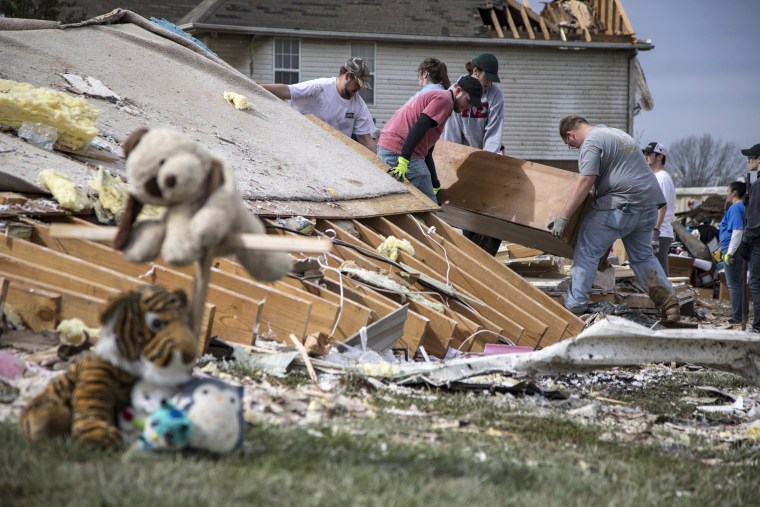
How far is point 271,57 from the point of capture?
2431 cm

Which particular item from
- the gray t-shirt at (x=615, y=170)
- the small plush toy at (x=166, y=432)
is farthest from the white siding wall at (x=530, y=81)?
the small plush toy at (x=166, y=432)

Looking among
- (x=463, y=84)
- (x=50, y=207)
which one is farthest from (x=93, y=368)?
(x=463, y=84)

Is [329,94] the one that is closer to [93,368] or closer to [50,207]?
[50,207]

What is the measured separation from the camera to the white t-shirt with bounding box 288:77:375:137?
9.41m

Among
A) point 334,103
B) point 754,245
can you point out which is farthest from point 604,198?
point 334,103

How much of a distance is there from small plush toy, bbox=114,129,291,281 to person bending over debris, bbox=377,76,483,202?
537cm

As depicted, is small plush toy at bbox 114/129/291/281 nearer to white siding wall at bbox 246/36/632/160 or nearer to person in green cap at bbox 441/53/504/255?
person in green cap at bbox 441/53/504/255

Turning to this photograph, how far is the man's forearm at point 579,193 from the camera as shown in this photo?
7859 millimetres

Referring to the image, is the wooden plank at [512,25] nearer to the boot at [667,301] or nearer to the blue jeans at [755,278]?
the blue jeans at [755,278]

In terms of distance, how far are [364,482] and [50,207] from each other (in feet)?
10.3

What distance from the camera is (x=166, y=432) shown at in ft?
9.10

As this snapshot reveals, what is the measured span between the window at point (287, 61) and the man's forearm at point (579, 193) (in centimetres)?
1745

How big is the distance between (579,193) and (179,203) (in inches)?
218

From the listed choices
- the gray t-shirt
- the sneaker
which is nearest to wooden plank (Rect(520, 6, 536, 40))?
the gray t-shirt
